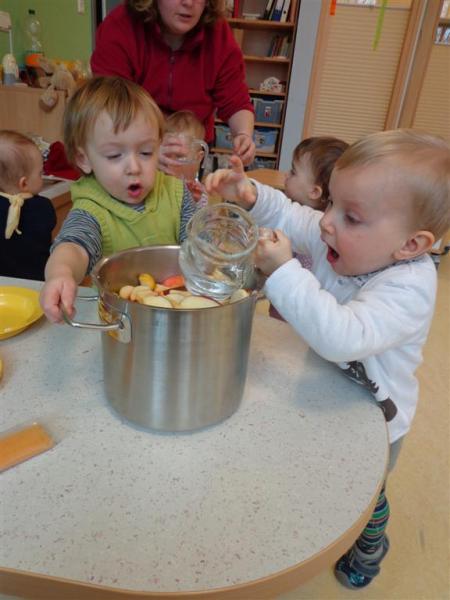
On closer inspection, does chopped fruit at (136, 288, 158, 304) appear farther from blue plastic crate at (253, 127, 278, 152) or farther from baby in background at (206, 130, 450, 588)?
blue plastic crate at (253, 127, 278, 152)

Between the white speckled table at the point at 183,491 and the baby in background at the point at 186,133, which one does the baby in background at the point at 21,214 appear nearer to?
the baby in background at the point at 186,133

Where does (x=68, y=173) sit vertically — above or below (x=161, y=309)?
below

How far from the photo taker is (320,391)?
613mm

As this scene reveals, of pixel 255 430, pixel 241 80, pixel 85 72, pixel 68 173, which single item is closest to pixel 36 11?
pixel 85 72

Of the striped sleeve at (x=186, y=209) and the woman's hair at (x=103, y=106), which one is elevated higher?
the woman's hair at (x=103, y=106)

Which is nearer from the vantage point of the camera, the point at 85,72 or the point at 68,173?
the point at 68,173

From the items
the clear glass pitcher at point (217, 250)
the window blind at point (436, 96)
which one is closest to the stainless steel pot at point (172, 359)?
the clear glass pitcher at point (217, 250)

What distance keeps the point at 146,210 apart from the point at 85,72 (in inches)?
79.2

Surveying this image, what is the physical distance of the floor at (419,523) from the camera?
1.02 metres

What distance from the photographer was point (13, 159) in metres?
1.54

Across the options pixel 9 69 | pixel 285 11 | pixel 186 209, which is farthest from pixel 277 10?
pixel 186 209

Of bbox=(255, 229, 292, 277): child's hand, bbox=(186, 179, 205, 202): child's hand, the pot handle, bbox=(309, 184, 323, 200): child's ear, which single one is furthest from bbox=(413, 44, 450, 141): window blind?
the pot handle

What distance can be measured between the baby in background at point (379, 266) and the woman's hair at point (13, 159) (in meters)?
1.24

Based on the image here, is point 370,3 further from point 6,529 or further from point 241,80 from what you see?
point 6,529
